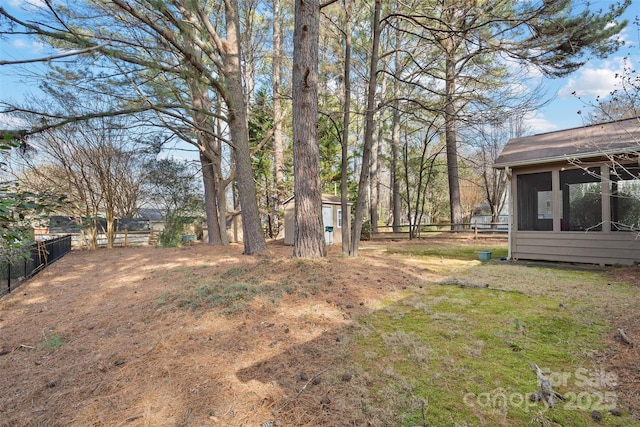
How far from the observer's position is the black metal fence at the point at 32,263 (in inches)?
213

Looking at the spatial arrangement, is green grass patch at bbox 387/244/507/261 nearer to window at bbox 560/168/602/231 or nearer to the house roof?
window at bbox 560/168/602/231

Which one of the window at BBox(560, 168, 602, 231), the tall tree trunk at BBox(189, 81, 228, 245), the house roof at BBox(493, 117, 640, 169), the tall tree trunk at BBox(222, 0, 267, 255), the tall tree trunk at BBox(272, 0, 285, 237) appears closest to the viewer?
the house roof at BBox(493, 117, 640, 169)

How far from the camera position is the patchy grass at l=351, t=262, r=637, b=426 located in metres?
1.82

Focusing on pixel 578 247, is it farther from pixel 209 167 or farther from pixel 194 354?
pixel 209 167

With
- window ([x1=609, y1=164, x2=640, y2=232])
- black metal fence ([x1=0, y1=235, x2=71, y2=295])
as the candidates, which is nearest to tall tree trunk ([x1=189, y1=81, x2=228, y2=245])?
black metal fence ([x1=0, y1=235, x2=71, y2=295])

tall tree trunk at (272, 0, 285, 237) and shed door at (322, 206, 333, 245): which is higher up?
tall tree trunk at (272, 0, 285, 237)

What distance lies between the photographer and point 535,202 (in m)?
7.34

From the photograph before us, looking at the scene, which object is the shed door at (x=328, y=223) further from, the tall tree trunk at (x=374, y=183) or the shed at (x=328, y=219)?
the tall tree trunk at (x=374, y=183)

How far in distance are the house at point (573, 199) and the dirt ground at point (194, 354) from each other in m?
4.10

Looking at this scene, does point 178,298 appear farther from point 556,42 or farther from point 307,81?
point 556,42

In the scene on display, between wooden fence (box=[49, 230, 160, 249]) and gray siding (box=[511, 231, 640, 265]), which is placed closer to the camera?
gray siding (box=[511, 231, 640, 265])

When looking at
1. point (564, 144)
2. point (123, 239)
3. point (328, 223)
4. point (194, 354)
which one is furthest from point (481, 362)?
point (123, 239)

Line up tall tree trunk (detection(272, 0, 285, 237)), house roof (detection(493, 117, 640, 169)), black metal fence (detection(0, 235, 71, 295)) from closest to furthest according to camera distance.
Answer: black metal fence (detection(0, 235, 71, 295)), house roof (detection(493, 117, 640, 169)), tall tree trunk (detection(272, 0, 285, 237))

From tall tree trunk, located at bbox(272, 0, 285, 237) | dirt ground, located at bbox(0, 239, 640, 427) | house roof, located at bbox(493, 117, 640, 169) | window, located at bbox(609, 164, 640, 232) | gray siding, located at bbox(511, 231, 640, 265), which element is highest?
tall tree trunk, located at bbox(272, 0, 285, 237)
